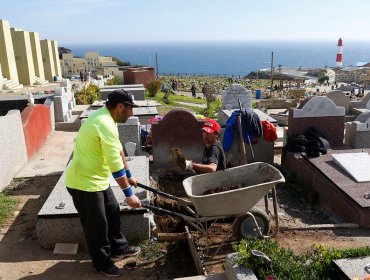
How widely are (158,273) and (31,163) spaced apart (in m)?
5.83

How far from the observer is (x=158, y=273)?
15.0 ft

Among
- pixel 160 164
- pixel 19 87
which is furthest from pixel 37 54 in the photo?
pixel 160 164

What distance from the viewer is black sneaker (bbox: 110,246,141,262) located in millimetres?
4668

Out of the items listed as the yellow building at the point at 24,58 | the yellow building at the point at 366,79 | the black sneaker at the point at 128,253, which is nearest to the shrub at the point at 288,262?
the black sneaker at the point at 128,253

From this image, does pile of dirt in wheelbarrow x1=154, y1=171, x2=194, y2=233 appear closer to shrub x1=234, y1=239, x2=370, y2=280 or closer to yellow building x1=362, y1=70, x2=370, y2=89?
shrub x1=234, y1=239, x2=370, y2=280

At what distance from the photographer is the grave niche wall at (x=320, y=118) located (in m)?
8.50

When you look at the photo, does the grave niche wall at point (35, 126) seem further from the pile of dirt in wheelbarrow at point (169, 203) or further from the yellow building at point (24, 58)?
the yellow building at point (24, 58)

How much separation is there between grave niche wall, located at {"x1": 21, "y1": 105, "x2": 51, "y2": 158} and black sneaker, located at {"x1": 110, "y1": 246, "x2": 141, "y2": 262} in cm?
543

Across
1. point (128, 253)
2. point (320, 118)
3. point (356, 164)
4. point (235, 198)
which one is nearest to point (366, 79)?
point (320, 118)

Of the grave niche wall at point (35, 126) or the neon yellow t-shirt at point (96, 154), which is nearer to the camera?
the neon yellow t-shirt at point (96, 154)

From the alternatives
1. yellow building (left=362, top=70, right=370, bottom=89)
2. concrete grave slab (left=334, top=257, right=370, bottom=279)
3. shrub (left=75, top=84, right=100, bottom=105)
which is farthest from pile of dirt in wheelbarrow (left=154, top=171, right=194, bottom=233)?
yellow building (left=362, top=70, right=370, bottom=89)

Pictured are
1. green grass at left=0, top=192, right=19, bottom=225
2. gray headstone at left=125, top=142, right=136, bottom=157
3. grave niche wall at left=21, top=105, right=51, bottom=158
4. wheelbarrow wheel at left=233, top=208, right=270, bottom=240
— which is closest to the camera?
wheelbarrow wheel at left=233, top=208, right=270, bottom=240

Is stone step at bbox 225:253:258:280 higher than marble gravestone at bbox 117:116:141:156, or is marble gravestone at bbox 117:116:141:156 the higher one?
marble gravestone at bbox 117:116:141:156

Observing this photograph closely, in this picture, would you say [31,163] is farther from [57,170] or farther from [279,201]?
[279,201]
